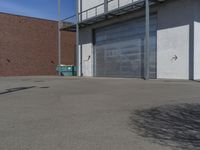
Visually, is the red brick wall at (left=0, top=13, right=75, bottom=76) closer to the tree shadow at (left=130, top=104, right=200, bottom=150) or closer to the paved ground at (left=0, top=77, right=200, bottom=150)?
the paved ground at (left=0, top=77, right=200, bottom=150)

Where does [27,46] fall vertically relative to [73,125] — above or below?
above

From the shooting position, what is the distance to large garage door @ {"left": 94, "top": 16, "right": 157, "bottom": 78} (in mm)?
24141

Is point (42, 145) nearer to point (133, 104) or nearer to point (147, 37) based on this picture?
point (133, 104)

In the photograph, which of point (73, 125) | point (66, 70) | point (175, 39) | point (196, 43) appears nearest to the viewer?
point (73, 125)

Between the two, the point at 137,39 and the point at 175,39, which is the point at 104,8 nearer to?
the point at 137,39

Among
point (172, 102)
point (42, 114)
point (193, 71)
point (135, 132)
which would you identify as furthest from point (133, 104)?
point (193, 71)

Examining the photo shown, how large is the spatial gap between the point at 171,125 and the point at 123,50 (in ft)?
65.9

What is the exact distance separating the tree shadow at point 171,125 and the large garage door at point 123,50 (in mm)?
14791

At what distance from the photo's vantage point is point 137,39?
81.0ft

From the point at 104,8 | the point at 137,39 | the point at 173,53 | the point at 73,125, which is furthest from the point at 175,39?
the point at 73,125

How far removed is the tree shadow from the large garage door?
1479 cm

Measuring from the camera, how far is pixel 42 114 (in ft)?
26.2

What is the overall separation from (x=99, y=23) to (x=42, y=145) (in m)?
25.5

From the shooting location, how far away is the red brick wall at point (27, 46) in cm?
A: 3362
